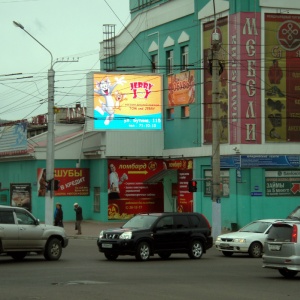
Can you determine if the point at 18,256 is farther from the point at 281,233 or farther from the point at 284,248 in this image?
the point at 284,248

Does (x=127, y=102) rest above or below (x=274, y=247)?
above

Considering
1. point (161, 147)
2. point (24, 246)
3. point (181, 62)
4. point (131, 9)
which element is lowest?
point (24, 246)

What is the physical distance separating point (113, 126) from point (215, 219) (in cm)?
1747

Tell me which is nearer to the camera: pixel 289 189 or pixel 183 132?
pixel 289 189

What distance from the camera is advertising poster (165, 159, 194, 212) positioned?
2048 inches

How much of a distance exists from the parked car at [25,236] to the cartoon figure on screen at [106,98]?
25593mm

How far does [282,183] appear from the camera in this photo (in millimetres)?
47156

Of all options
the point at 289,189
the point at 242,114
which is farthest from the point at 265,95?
the point at 289,189

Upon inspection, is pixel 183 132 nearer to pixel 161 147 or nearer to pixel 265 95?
pixel 161 147

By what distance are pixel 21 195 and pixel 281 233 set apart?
135 ft

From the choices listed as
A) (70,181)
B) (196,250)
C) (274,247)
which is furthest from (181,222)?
(70,181)

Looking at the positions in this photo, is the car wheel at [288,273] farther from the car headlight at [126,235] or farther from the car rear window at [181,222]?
the car rear window at [181,222]

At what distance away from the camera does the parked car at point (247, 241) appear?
30453 mm

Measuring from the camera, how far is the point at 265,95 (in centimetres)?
4688
